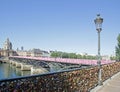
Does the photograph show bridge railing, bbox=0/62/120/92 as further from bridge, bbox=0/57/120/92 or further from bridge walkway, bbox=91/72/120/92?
bridge walkway, bbox=91/72/120/92

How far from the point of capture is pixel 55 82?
839 centimetres

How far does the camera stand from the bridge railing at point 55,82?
6.05 metres

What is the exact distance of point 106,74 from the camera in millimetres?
20000

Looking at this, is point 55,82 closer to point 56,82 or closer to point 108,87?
point 56,82

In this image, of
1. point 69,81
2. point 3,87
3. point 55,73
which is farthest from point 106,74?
point 3,87

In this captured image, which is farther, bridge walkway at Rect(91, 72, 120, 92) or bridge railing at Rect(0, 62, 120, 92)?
bridge walkway at Rect(91, 72, 120, 92)

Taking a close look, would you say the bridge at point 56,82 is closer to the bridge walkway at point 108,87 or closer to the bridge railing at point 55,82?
the bridge railing at point 55,82

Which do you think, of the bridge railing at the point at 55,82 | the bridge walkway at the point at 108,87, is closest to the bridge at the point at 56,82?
the bridge railing at the point at 55,82

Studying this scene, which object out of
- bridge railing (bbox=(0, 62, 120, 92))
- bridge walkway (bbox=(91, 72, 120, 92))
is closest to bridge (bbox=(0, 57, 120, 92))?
bridge railing (bbox=(0, 62, 120, 92))

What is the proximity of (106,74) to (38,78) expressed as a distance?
534 inches

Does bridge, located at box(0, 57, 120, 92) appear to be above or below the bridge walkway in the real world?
above

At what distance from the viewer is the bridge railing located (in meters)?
6.05

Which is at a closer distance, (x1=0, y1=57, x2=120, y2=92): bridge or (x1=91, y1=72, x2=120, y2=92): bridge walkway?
(x1=0, y1=57, x2=120, y2=92): bridge

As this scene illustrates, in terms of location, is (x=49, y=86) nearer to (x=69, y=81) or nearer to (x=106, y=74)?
(x=69, y=81)
